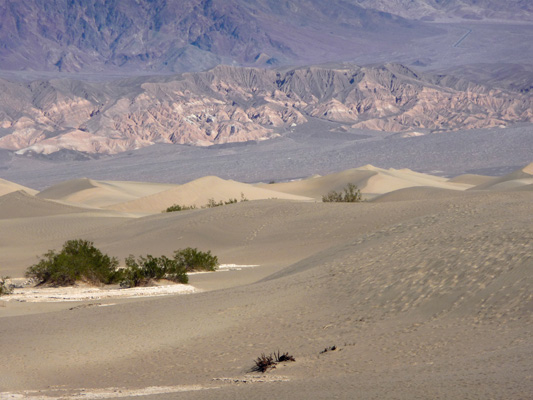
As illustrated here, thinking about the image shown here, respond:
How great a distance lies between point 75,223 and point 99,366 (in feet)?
100

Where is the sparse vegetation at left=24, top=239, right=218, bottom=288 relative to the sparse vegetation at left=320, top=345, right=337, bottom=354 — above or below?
above

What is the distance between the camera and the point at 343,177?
3438 inches

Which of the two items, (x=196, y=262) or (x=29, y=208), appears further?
(x=29, y=208)

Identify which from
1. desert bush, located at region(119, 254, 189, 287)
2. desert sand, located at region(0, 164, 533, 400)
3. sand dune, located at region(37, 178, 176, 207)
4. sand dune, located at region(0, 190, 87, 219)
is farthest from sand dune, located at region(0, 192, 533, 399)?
sand dune, located at region(37, 178, 176, 207)

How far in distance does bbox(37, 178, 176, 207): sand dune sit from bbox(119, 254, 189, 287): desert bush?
159ft

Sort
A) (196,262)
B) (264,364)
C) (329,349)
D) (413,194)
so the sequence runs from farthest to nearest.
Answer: (413,194) → (196,262) → (329,349) → (264,364)

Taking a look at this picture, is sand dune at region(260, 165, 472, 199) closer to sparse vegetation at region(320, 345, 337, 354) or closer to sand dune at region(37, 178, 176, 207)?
sand dune at region(37, 178, 176, 207)

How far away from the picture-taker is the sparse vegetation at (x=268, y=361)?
10.9m

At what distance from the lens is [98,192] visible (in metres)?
78.2

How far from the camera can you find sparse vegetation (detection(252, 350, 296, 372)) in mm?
10914

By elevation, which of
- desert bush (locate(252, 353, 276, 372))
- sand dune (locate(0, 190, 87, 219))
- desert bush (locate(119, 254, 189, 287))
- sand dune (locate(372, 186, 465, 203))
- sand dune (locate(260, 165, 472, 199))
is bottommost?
desert bush (locate(252, 353, 276, 372))

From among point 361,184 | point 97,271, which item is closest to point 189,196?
point 361,184

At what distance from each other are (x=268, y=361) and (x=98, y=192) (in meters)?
69.1

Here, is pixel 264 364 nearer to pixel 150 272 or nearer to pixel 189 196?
pixel 150 272
